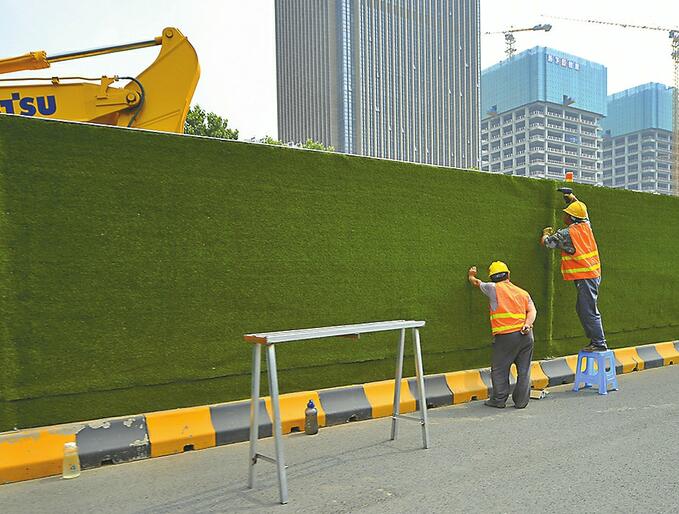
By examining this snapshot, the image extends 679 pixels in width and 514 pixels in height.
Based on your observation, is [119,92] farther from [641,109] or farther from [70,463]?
[641,109]

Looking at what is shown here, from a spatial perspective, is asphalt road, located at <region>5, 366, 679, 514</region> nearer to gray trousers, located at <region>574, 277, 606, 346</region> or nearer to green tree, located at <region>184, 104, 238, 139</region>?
gray trousers, located at <region>574, 277, 606, 346</region>

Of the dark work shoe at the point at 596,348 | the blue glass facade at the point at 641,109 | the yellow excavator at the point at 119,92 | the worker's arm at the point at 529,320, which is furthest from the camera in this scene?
the blue glass facade at the point at 641,109

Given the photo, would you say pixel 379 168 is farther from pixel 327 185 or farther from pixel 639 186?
pixel 639 186

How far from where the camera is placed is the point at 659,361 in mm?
10180

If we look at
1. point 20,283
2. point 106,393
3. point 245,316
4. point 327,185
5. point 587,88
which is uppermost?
point 587,88

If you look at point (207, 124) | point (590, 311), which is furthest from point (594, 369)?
point (207, 124)

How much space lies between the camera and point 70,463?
477 centimetres

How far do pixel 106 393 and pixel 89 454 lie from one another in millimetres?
561

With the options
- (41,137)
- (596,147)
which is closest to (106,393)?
(41,137)

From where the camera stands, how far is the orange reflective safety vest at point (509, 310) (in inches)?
280

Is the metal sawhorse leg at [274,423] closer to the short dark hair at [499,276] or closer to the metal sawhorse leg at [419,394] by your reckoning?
the metal sawhorse leg at [419,394]

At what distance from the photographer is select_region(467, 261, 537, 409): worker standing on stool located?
7.11 metres

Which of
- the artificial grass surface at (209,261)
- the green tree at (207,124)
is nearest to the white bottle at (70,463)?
the artificial grass surface at (209,261)

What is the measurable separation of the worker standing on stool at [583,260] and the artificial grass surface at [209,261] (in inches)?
20.5
